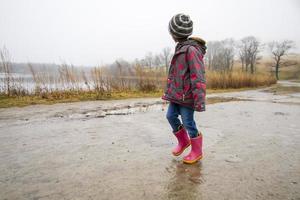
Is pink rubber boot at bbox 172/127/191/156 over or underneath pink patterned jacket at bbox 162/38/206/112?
underneath

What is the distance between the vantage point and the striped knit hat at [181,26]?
2.61 meters

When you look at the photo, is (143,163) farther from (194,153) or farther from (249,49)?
(249,49)

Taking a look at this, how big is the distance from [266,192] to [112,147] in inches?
77.9

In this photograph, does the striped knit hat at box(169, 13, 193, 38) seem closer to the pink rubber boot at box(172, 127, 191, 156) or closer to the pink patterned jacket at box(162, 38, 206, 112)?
the pink patterned jacket at box(162, 38, 206, 112)

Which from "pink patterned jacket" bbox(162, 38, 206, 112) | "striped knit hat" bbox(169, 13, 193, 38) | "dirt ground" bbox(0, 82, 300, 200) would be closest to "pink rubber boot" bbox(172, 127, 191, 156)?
"dirt ground" bbox(0, 82, 300, 200)

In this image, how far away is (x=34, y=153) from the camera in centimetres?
307

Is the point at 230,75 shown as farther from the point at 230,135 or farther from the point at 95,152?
the point at 95,152

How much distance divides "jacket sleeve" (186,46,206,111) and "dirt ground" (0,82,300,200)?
0.70 metres

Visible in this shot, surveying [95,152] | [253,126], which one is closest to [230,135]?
[253,126]

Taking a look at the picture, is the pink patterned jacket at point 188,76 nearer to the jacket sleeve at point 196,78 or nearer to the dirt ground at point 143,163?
the jacket sleeve at point 196,78

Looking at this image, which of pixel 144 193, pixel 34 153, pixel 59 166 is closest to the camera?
pixel 144 193

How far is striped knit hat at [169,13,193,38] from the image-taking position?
2.61m

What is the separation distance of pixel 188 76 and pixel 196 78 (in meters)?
0.14

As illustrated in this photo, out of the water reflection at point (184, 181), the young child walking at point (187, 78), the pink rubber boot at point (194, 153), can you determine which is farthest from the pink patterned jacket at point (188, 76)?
the water reflection at point (184, 181)
